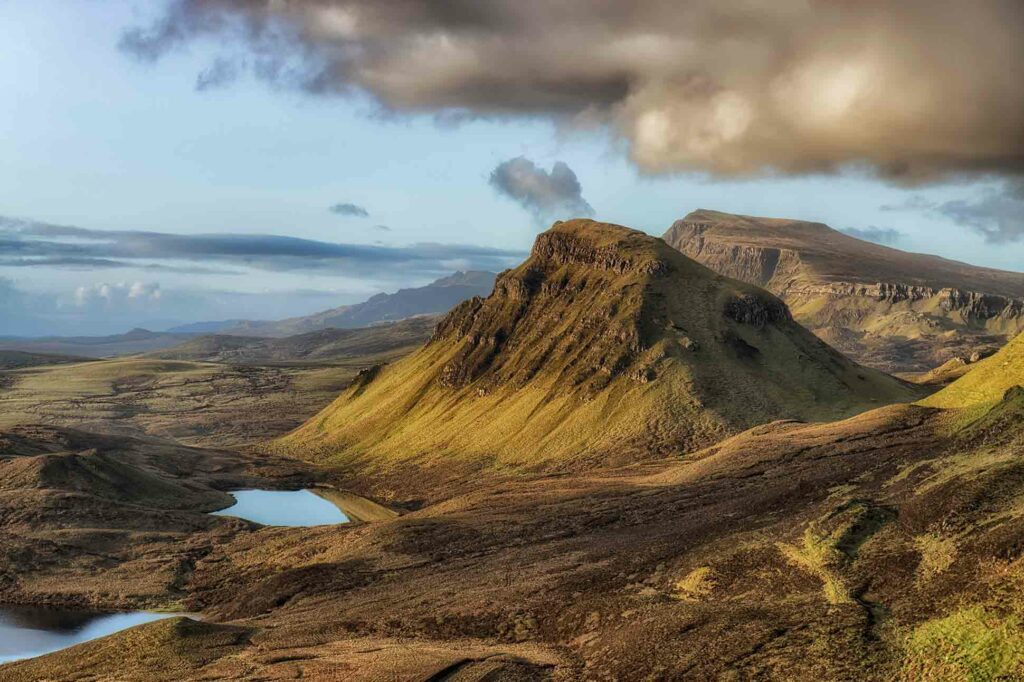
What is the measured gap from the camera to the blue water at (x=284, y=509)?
158 meters

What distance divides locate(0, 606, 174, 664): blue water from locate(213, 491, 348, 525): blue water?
52.0 metres

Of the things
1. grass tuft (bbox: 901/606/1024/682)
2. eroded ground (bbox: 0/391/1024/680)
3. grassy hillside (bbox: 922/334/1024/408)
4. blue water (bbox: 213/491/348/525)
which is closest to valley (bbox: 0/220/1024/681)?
grass tuft (bbox: 901/606/1024/682)

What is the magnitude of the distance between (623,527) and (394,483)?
99511 millimetres

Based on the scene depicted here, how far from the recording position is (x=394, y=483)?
18638 cm

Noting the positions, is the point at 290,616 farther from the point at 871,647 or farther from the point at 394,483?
the point at 394,483

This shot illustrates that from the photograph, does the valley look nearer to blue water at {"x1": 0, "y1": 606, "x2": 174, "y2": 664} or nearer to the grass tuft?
the grass tuft

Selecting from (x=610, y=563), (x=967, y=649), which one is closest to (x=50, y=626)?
(x=610, y=563)

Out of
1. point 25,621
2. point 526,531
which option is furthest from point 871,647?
point 25,621

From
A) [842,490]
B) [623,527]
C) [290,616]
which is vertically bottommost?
[290,616]

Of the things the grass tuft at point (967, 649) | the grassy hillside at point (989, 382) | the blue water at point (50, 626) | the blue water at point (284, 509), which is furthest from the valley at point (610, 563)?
the blue water at point (284, 509)

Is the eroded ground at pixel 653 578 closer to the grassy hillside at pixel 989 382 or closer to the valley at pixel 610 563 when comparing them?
the valley at pixel 610 563

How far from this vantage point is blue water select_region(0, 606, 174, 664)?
88562mm

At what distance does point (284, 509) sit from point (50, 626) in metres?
75.3

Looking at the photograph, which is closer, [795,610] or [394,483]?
[795,610]
